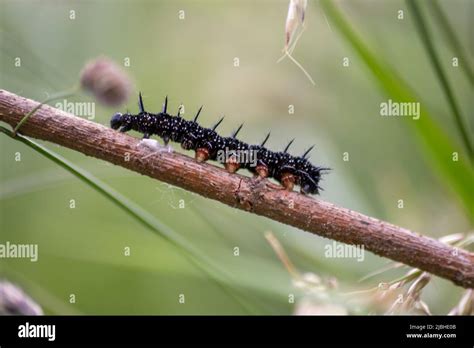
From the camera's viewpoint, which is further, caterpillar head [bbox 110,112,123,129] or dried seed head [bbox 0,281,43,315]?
caterpillar head [bbox 110,112,123,129]

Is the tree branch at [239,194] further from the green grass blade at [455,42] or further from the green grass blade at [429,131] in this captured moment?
the green grass blade at [455,42]

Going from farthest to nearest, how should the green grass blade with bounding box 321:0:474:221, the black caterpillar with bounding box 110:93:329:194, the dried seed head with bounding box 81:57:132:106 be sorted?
the black caterpillar with bounding box 110:93:329:194 < the dried seed head with bounding box 81:57:132:106 < the green grass blade with bounding box 321:0:474:221

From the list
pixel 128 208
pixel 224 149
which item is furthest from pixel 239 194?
pixel 224 149

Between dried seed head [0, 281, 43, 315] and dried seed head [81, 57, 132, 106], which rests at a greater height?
dried seed head [81, 57, 132, 106]

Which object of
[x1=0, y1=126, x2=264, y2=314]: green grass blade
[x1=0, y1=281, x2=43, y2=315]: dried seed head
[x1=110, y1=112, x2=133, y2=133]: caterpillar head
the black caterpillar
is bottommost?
[x1=0, y1=281, x2=43, y2=315]: dried seed head

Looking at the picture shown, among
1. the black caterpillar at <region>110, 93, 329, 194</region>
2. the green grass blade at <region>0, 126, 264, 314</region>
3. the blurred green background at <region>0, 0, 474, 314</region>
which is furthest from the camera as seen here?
the blurred green background at <region>0, 0, 474, 314</region>

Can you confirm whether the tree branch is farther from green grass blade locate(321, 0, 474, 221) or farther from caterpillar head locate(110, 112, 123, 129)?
caterpillar head locate(110, 112, 123, 129)

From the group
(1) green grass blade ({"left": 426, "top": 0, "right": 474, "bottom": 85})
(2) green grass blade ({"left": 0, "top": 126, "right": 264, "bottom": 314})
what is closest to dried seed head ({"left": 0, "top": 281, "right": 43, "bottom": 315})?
(2) green grass blade ({"left": 0, "top": 126, "right": 264, "bottom": 314})
